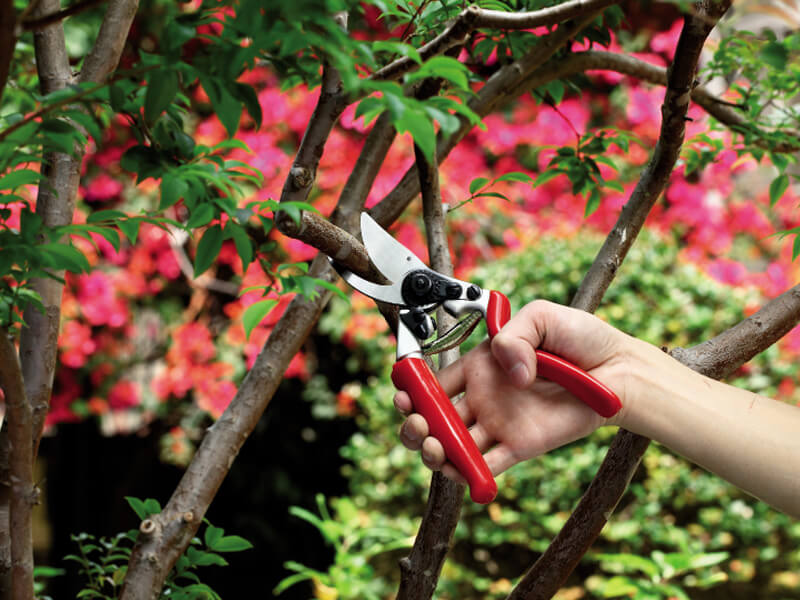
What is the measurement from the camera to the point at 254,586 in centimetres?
374

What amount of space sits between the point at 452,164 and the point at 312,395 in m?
1.54

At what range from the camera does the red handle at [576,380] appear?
1.04 meters

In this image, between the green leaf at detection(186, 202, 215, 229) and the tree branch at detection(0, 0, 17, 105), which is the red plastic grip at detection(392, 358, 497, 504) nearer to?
the green leaf at detection(186, 202, 215, 229)

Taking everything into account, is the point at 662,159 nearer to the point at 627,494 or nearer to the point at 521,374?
the point at 521,374

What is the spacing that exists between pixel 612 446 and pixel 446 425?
0.42 m

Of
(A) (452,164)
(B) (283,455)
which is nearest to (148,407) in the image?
(B) (283,455)

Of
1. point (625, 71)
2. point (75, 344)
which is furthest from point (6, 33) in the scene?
point (75, 344)

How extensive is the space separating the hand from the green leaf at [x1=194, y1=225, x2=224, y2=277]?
348 millimetres

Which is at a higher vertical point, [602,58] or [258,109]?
[602,58]

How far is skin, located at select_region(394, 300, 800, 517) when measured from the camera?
3.47ft

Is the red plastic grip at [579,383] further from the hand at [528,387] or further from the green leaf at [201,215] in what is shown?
the green leaf at [201,215]

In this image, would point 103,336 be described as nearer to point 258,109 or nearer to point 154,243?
point 154,243

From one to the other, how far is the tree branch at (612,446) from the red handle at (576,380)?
0.24 m

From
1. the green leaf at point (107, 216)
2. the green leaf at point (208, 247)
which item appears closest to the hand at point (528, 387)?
the green leaf at point (208, 247)
